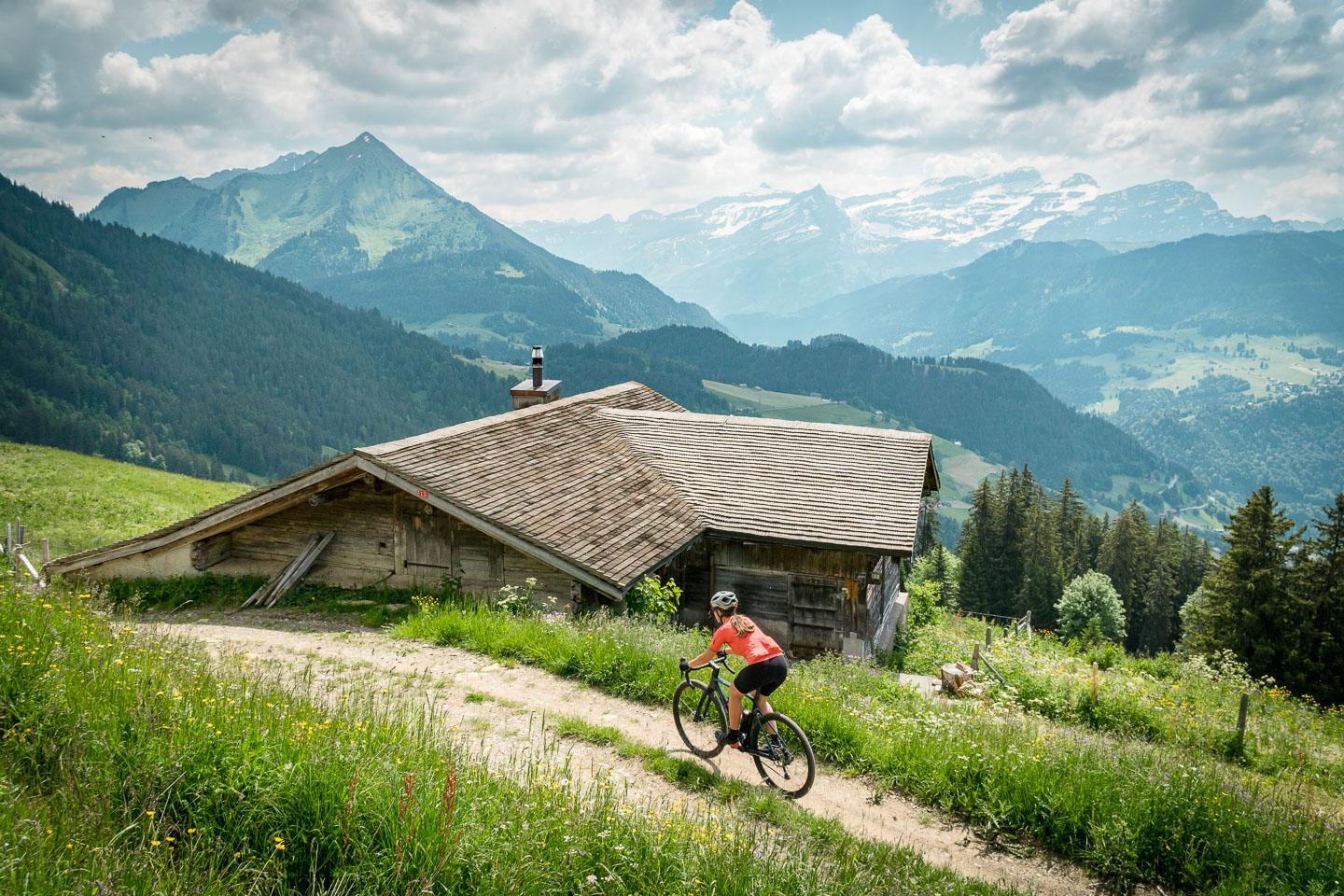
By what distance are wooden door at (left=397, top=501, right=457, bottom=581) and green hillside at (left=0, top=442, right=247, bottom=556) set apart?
2458 cm

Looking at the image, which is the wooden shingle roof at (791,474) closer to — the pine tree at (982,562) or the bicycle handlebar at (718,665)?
the bicycle handlebar at (718,665)

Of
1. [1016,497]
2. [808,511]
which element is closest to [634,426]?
[808,511]

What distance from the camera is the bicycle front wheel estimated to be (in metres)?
7.68

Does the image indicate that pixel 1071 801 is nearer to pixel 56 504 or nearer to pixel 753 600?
pixel 753 600

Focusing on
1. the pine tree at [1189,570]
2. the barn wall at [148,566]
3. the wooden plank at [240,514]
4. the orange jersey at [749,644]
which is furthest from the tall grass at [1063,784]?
the pine tree at [1189,570]

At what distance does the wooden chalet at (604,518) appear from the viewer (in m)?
14.7

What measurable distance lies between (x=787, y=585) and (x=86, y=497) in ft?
144

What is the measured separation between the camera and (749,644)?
7238 mm

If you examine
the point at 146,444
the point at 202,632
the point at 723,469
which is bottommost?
the point at 146,444

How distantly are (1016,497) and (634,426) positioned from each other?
6711 centimetres

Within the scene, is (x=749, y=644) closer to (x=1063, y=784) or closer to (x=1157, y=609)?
(x=1063, y=784)

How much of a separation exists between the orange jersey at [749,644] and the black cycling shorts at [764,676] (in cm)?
5

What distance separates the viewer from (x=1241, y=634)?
1489 inches

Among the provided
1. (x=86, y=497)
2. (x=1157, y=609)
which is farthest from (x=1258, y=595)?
(x=86, y=497)
